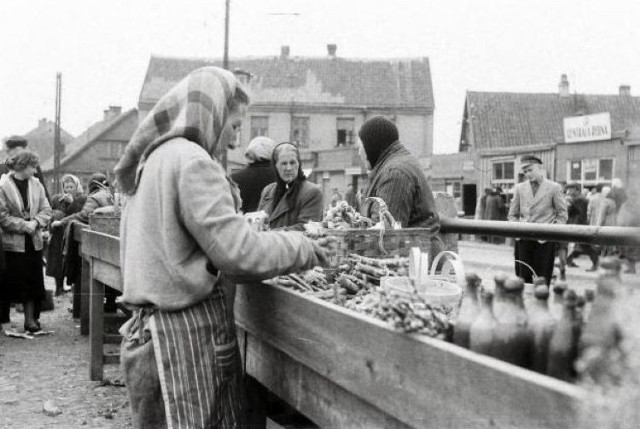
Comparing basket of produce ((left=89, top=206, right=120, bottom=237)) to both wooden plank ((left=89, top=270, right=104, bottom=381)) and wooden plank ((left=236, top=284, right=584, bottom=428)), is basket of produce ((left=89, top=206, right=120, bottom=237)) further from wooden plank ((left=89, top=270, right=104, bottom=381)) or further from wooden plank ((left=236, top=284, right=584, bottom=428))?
wooden plank ((left=236, top=284, right=584, bottom=428))

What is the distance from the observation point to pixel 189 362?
2246 mm

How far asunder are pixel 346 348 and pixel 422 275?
1.75 feet

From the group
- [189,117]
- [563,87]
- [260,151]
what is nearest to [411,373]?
[189,117]

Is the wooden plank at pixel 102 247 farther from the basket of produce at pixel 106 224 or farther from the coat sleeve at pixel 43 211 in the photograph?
the coat sleeve at pixel 43 211

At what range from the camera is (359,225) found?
3.21 m

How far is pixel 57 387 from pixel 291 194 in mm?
2261

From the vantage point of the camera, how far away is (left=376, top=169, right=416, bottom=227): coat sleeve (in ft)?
13.5

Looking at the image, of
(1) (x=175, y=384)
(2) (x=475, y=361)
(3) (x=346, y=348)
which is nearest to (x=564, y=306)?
(2) (x=475, y=361)

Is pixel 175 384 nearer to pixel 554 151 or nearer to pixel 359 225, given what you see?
pixel 359 225

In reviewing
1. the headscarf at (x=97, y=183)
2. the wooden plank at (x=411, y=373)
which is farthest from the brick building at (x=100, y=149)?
the wooden plank at (x=411, y=373)

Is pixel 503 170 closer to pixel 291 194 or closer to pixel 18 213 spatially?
pixel 18 213

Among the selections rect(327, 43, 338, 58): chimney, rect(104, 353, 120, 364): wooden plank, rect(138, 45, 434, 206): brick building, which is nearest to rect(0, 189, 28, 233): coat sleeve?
rect(104, 353, 120, 364): wooden plank

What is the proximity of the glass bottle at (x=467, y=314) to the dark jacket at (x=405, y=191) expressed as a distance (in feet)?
7.46

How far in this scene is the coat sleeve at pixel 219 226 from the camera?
2.09 meters
